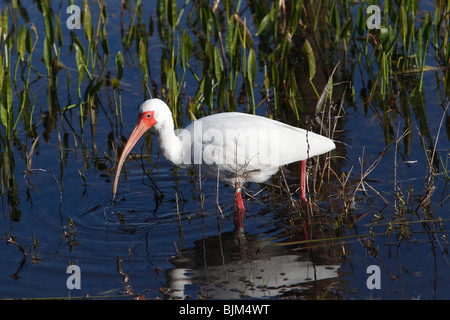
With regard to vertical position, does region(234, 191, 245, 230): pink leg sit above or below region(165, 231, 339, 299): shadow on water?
above

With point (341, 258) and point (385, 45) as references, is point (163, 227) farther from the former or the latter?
point (385, 45)

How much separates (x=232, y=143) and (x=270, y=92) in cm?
281

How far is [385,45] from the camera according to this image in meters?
7.29

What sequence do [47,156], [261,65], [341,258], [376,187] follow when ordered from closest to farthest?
[341,258]
[376,187]
[47,156]
[261,65]

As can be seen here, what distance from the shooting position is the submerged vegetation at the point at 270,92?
5820mm

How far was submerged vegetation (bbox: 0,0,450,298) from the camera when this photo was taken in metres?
5.82

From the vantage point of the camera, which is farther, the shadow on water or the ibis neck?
the ibis neck

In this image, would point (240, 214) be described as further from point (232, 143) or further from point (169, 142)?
point (169, 142)

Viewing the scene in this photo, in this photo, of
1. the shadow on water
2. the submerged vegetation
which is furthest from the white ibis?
the shadow on water

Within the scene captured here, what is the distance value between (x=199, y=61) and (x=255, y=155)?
12.4 feet

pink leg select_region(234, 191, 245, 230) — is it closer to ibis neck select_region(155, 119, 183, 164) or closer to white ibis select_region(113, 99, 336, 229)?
white ibis select_region(113, 99, 336, 229)

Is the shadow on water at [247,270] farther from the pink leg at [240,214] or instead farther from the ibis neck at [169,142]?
the ibis neck at [169,142]

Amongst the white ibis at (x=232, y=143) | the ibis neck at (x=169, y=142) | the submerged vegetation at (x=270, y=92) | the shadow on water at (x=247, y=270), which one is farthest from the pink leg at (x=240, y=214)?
the ibis neck at (x=169, y=142)
